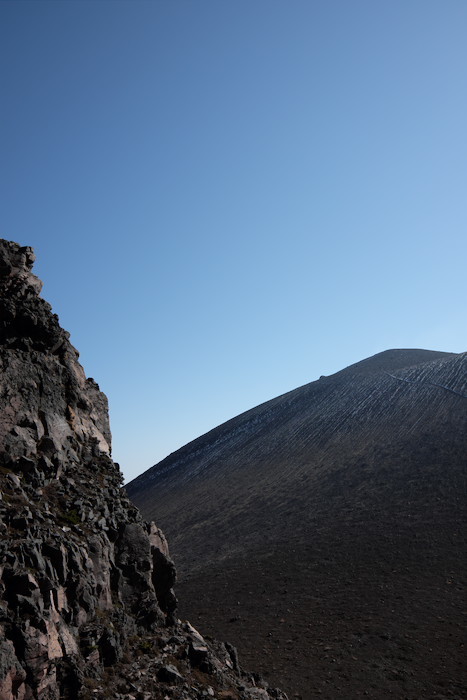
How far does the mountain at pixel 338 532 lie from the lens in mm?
23188

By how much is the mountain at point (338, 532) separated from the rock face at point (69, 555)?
429 inches

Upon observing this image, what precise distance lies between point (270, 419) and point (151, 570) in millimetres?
58056

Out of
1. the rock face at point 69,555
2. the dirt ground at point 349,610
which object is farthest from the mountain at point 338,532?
the rock face at point 69,555

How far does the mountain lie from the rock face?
10907 mm

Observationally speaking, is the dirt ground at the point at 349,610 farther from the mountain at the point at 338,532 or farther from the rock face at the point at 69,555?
the rock face at the point at 69,555

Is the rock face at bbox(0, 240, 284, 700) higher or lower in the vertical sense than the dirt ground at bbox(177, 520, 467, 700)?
higher

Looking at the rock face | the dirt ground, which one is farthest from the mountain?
the rock face

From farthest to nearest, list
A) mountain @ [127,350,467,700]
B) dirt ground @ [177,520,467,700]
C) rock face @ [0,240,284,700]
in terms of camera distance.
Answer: mountain @ [127,350,467,700] < dirt ground @ [177,520,467,700] < rock face @ [0,240,284,700]

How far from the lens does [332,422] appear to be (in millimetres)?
59906

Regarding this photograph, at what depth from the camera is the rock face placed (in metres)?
8.70

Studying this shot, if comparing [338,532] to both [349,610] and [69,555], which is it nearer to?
[349,610]

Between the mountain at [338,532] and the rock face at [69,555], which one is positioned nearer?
the rock face at [69,555]

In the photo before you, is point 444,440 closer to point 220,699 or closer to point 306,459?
point 306,459

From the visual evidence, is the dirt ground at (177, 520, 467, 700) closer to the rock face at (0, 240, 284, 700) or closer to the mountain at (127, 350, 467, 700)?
the mountain at (127, 350, 467, 700)
